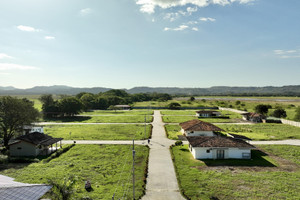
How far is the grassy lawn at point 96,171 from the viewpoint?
20.2m

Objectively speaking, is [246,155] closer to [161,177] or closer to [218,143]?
[218,143]

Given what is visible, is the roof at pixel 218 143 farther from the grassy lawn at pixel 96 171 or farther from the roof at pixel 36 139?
the roof at pixel 36 139

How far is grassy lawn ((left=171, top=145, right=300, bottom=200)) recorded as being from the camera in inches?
770

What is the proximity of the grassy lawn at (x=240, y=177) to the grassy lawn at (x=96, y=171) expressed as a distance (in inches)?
234

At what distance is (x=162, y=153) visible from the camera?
33000mm

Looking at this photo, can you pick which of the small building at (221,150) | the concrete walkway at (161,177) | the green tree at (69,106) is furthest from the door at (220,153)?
the green tree at (69,106)

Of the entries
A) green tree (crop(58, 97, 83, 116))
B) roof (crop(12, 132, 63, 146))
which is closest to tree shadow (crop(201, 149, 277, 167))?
roof (crop(12, 132, 63, 146))

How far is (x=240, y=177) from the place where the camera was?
77.0ft

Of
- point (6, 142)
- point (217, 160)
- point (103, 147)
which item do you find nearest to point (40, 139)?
point (6, 142)

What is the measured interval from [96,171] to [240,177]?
19296mm

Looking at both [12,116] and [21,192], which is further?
[12,116]

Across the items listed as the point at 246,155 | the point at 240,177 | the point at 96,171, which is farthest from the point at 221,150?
the point at 96,171

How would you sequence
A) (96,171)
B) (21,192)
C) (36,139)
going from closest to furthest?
(21,192) → (96,171) → (36,139)

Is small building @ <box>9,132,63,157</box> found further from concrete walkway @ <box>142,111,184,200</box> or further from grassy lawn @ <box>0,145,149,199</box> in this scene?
concrete walkway @ <box>142,111,184,200</box>
